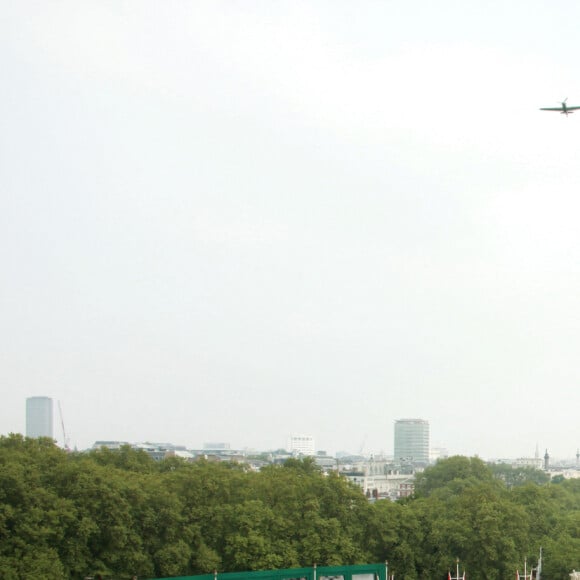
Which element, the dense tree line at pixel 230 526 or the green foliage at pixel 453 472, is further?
the green foliage at pixel 453 472

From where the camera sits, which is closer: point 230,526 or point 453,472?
point 230,526

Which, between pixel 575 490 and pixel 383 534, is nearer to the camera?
pixel 383 534

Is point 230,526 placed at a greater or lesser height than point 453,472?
greater

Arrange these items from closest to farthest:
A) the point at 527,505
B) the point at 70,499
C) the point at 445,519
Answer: the point at 70,499 < the point at 445,519 < the point at 527,505

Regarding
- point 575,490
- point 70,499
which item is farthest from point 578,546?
point 575,490

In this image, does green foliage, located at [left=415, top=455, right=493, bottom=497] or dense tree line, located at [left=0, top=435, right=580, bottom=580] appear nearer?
dense tree line, located at [left=0, top=435, right=580, bottom=580]

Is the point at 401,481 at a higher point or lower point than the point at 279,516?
lower

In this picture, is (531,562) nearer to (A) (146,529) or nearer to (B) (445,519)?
(B) (445,519)

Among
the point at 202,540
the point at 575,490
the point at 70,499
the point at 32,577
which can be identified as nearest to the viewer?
the point at 32,577
